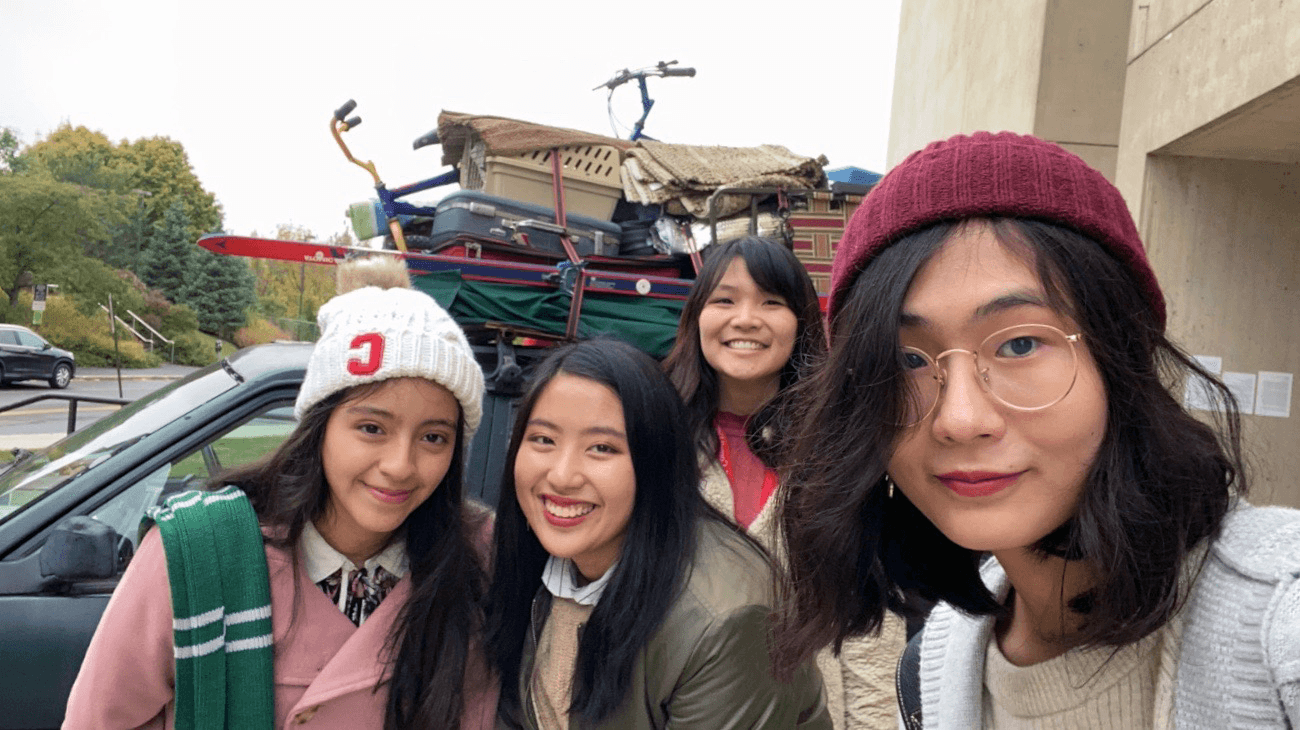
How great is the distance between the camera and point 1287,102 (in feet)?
11.2

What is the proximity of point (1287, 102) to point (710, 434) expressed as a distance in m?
2.84

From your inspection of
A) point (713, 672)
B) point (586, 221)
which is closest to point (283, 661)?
point (713, 672)

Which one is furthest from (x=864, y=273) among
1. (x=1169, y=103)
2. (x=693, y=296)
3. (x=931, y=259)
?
(x=1169, y=103)

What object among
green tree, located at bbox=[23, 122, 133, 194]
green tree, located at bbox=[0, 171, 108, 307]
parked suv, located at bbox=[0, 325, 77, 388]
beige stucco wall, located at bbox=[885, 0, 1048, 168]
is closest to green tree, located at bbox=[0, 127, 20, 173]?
green tree, located at bbox=[23, 122, 133, 194]

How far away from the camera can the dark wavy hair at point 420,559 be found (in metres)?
1.83

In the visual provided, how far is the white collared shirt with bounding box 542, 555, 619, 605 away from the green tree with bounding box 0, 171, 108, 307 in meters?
35.3

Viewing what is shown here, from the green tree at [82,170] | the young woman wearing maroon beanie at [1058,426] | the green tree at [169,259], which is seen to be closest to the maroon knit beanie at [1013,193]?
the young woman wearing maroon beanie at [1058,426]

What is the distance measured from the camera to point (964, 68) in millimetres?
8430

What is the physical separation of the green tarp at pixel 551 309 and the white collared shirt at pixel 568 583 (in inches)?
49.8

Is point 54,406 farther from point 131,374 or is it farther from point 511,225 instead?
point 511,225

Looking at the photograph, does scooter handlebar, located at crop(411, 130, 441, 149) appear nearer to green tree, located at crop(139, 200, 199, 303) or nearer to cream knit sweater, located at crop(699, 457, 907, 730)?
cream knit sweater, located at crop(699, 457, 907, 730)

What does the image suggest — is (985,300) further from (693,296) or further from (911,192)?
(693,296)

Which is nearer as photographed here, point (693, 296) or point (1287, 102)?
point (693, 296)

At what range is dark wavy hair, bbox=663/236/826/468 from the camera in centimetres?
264
